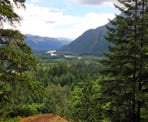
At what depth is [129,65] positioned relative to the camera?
25734 mm

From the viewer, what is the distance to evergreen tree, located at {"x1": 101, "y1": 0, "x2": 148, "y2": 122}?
25500 mm

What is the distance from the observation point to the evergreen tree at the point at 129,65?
25.5m

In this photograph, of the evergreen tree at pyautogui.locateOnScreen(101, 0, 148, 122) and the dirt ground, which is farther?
the evergreen tree at pyautogui.locateOnScreen(101, 0, 148, 122)

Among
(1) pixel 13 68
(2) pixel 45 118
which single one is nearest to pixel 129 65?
(2) pixel 45 118

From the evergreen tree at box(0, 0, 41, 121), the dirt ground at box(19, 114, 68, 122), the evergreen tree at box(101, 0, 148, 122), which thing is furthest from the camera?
the evergreen tree at box(101, 0, 148, 122)

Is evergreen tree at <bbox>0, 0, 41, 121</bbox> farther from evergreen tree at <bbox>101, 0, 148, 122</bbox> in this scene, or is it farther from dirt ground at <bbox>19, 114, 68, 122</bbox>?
evergreen tree at <bbox>101, 0, 148, 122</bbox>

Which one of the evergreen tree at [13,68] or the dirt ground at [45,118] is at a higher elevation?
the evergreen tree at [13,68]

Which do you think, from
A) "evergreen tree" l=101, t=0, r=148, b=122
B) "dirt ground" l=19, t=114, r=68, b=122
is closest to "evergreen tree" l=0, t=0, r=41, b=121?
"dirt ground" l=19, t=114, r=68, b=122

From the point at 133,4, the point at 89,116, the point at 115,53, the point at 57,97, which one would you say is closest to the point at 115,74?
the point at 115,53

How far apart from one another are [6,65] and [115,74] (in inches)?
670

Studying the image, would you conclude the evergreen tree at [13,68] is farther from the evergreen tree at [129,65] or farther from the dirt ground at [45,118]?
the evergreen tree at [129,65]

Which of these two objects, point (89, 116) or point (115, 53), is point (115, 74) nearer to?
point (115, 53)

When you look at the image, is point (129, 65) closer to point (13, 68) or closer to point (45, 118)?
point (45, 118)

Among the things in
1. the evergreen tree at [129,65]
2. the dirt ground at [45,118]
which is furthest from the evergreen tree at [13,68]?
the evergreen tree at [129,65]
